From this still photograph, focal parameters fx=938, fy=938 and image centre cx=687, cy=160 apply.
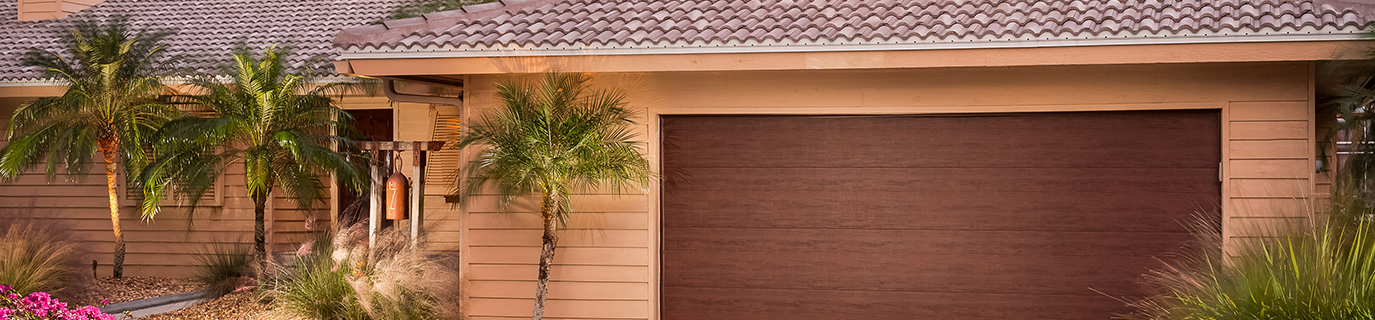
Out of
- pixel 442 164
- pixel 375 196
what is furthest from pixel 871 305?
pixel 442 164

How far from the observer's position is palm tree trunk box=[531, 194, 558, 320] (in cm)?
602

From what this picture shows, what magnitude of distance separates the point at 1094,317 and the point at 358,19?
8.89m

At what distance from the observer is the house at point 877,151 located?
5797 mm

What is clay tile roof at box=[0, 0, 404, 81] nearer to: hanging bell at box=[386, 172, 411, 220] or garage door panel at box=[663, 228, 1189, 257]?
hanging bell at box=[386, 172, 411, 220]

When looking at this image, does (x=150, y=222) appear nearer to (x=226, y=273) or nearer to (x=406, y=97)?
(x=226, y=273)

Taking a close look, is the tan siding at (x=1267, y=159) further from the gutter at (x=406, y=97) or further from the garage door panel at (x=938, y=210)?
the gutter at (x=406, y=97)

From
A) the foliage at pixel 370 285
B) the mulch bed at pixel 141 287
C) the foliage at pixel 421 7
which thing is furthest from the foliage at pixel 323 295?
the foliage at pixel 421 7

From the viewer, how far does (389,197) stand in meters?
7.47

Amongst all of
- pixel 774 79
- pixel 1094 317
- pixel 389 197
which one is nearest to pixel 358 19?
pixel 389 197

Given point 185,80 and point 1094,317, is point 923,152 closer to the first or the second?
point 1094,317

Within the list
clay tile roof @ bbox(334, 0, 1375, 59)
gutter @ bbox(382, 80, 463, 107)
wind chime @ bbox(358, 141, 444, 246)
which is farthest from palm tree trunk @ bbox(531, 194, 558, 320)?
wind chime @ bbox(358, 141, 444, 246)

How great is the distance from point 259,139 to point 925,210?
5909 mm

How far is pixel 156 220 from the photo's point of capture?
10.9 meters

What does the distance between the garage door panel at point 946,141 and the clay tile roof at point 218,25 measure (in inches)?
187
